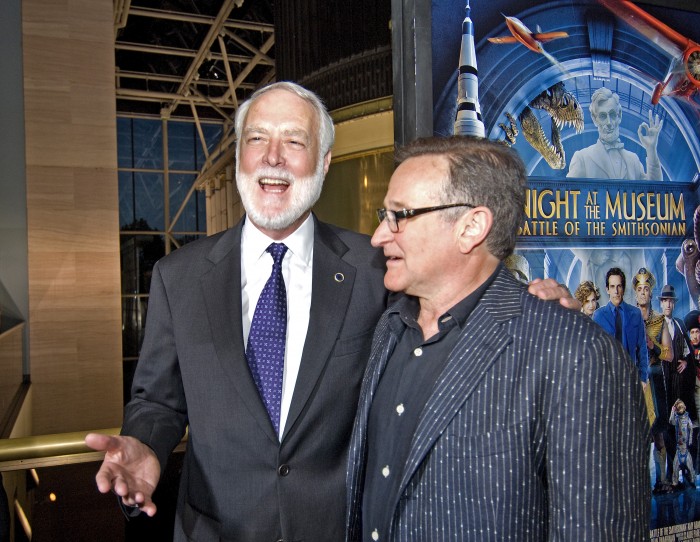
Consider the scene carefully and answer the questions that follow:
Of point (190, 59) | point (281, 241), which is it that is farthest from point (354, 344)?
point (190, 59)

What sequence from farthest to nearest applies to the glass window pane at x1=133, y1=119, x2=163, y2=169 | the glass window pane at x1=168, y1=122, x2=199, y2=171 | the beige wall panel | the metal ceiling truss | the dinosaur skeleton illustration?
the glass window pane at x1=168, y1=122, x2=199, y2=171, the glass window pane at x1=133, y1=119, x2=163, y2=169, the metal ceiling truss, the beige wall panel, the dinosaur skeleton illustration

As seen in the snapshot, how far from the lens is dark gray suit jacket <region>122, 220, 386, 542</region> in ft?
5.03

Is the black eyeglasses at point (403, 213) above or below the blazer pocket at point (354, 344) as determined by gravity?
above

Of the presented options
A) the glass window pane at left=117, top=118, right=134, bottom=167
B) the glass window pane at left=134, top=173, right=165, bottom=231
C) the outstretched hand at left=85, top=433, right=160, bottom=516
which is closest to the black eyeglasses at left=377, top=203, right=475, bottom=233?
the outstretched hand at left=85, top=433, right=160, bottom=516

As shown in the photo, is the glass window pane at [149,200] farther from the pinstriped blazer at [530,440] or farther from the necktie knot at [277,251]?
the pinstriped blazer at [530,440]

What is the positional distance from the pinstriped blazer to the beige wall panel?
18.5ft

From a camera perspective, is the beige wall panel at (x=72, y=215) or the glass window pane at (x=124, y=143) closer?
the beige wall panel at (x=72, y=215)

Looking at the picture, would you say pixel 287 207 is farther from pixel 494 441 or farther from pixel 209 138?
pixel 209 138

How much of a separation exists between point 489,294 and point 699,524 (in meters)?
1.54

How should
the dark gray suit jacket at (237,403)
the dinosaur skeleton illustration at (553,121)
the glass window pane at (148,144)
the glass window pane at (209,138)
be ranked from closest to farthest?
the dark gray suit jacket at (237,403)
the dinosaur skeleton illustration at (553,121)
the glass window pane at (148,144)
the glass window pane at (209,138)

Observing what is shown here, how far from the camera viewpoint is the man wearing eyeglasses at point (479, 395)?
1.17m

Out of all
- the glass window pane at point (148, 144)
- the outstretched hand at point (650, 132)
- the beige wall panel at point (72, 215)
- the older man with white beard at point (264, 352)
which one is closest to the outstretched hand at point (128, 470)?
the older man with white beard at point (264, 352)

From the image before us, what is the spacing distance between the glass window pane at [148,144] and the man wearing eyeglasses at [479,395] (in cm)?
1721

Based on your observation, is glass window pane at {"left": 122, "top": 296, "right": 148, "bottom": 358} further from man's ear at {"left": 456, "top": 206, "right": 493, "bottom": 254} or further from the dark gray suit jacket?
man's ear at {"left": 456, "top": 206, "right": 493, "bottom": 254}
